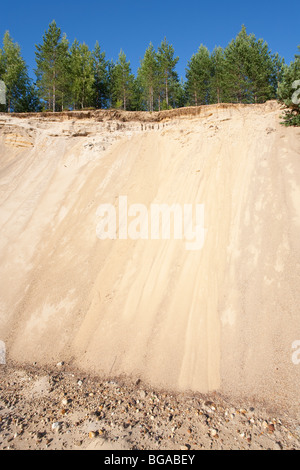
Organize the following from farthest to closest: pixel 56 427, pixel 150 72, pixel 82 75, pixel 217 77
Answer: pixel 150 72, pixel 217 77, pixel 82 75, pixel 56 427

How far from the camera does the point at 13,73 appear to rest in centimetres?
1969

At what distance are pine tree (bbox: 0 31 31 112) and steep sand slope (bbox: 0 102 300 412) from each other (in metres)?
12.0

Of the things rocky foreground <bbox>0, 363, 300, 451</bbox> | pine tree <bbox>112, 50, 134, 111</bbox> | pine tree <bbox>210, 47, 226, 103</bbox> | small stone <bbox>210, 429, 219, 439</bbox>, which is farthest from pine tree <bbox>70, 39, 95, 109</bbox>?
small stone <bbox>210, 429, 219, 439</bbox>

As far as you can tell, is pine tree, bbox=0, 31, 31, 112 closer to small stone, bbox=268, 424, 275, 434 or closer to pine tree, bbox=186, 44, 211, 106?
pine tree, bbox=186, 44, 211, 106

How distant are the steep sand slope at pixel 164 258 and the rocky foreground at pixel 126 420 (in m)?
0.45

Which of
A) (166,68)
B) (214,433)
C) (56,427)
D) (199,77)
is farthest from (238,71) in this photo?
(56,427)

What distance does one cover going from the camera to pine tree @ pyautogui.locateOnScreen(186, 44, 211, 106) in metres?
20.9

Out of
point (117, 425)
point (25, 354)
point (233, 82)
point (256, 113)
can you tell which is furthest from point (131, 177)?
point (233, 82)

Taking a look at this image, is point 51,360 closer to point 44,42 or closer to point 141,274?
point 141,274

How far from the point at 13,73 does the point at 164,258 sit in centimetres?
2366

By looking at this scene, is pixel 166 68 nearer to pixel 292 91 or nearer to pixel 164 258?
pixel 292 91

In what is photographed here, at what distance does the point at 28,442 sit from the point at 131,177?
9.03 m

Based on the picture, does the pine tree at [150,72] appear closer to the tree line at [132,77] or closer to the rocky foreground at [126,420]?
the tree line at [132,77]
